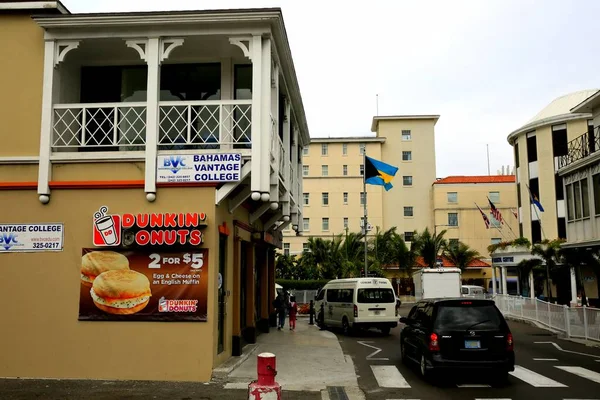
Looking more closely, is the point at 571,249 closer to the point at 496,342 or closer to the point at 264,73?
the point at 496,342

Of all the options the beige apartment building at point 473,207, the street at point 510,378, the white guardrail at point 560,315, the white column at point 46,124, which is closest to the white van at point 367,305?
the street at point 510,378

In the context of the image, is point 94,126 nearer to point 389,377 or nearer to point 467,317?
point 389,377

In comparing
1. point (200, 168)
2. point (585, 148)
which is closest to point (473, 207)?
point (585, 148)

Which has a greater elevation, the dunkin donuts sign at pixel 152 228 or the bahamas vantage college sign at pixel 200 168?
the bahamas vantage college sign at pixel 200 168

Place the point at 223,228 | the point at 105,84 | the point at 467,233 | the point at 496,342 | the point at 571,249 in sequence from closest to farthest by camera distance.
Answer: the point at 496,342 < the point at 223,228 < the point at 105,84 < the point at 571,249 < the point at 467,233

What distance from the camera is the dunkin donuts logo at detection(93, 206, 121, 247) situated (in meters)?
11.9

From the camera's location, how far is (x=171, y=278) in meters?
11.8

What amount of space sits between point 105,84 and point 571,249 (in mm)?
20135

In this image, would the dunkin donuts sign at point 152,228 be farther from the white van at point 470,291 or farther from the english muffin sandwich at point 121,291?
the white van at point 470,291

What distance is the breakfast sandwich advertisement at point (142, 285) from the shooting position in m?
11.7

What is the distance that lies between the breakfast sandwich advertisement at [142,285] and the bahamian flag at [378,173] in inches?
698

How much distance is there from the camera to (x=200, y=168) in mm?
11898

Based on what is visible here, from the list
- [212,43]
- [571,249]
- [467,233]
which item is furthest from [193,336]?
[467,233]

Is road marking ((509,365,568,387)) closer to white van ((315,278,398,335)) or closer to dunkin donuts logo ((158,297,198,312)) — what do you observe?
dunkin donuts logo ((158,297,198,312))
